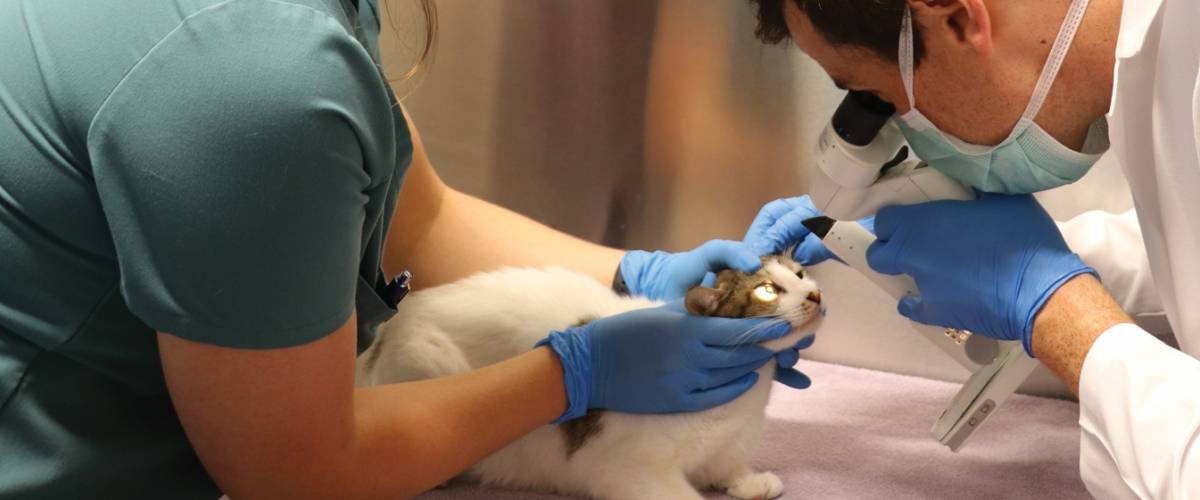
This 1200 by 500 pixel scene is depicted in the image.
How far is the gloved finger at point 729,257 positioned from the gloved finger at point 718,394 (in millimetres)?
148

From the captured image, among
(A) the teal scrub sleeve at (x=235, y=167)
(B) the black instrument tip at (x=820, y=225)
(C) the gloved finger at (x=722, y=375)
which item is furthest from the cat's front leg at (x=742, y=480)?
(A) the teal scrub sleeve at (x=235, y=167)

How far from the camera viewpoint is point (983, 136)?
1187 millimetres

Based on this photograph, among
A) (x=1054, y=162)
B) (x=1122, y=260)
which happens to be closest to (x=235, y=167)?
(x=1054, y=162)

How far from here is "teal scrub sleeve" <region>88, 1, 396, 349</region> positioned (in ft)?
2.64

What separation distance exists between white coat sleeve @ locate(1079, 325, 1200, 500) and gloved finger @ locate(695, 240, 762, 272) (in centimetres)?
47

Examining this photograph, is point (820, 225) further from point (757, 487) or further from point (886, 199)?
point (757, 487)

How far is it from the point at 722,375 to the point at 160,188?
2.51 feet

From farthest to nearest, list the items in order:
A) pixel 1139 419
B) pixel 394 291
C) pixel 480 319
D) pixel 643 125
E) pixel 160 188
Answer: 1. pixel 643 125
2. pixel 480 319
3. pixel 394 291
4. pixel 1139 419
5. pixel 160 188

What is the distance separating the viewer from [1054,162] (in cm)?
119

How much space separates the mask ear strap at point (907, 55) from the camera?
111 centimetres

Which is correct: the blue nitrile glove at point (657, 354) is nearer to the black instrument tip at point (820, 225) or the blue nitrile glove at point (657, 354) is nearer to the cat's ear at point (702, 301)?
the cat's ear at point (702, 301)

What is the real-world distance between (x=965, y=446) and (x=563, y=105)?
825 millimetres

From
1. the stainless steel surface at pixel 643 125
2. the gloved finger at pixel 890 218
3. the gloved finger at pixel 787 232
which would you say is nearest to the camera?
the gloved finger at pixel 890 218

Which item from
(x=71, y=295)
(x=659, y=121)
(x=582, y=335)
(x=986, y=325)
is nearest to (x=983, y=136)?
(x=986, y=325)
